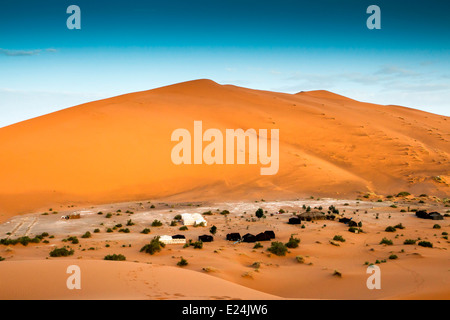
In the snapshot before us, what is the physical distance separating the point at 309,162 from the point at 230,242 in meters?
26.1

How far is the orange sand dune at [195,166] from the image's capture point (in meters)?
34.5

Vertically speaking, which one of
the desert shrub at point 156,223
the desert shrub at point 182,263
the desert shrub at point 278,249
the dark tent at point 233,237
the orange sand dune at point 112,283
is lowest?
the desert shrub at point 156,223

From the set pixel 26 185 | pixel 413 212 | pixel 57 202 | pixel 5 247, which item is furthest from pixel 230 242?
pixel 26 185

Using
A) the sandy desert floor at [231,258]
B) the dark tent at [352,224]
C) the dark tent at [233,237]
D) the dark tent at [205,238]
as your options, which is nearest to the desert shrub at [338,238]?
the sandy desert floor at [231,258]

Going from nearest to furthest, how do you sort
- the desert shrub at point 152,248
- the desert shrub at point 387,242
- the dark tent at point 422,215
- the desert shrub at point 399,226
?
the desert shrub at point 152,248 < the desert shrub at point 387,242 < the desert shrub at point 399,226 < the dark tent at point 422,215

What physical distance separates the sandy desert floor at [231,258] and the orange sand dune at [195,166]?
554 cm

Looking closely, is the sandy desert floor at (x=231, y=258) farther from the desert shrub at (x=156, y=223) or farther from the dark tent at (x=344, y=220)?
the dark tent at (x=344, y=220)

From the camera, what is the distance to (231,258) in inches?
560

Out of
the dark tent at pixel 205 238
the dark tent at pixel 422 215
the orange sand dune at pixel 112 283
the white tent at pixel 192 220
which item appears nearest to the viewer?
the orange sand dune at pixel 112 283

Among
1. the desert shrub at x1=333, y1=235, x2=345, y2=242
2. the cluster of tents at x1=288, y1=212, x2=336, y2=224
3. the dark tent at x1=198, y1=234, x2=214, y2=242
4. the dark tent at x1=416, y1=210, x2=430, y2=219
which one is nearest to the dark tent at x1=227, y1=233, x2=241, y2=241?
the dark tent at x1=198, y1=234, x2=214, y2=242

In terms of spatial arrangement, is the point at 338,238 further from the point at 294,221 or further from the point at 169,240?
the point at 169,240
